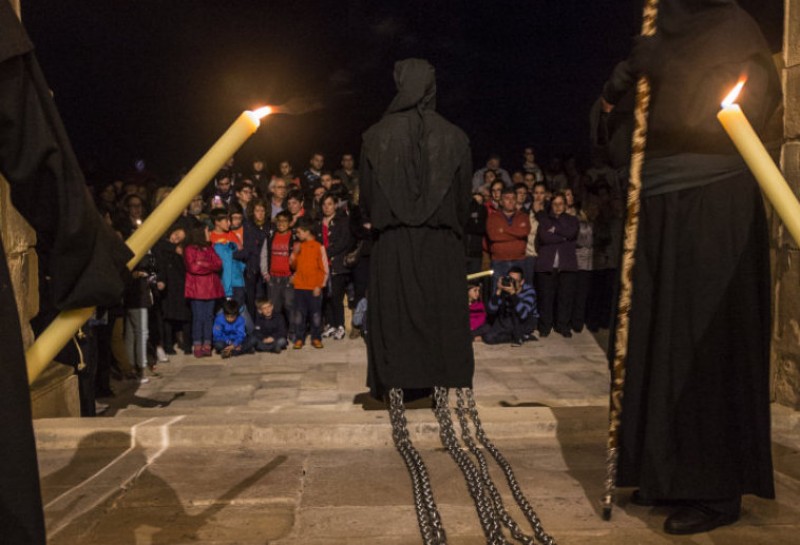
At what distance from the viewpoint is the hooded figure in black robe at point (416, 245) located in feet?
16.3

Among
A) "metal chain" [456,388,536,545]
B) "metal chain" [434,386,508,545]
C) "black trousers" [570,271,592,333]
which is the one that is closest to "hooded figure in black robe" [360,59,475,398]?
"metal chain" [434,386,508,545]

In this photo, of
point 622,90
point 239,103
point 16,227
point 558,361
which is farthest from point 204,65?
point 622,90

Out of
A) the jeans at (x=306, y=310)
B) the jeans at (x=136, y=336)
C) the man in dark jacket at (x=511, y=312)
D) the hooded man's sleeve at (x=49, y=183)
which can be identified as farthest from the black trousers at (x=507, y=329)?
the hooded man's sleeve at (x=49, y=183)

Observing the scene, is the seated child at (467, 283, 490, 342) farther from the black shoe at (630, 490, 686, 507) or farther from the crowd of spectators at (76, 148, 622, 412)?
the black shoe at (630, 490, 686, 507)

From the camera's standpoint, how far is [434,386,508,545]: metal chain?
9.35 feet

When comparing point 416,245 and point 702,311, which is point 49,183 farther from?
point 416,245

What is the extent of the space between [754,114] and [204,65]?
45.6 ft

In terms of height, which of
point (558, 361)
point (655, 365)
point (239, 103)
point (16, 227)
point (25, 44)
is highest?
point (239, 103)

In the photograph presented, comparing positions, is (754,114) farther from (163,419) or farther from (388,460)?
(163,419)

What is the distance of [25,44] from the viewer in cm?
163

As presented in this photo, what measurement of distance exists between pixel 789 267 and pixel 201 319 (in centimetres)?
629

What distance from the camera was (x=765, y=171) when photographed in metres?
1.84

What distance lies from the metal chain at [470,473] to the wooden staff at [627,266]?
1.54 feet

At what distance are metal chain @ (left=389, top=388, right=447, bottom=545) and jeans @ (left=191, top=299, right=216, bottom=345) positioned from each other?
4.58 m
